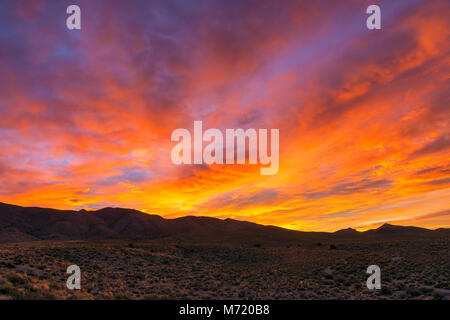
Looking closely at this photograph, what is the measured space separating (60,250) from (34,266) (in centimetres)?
1168

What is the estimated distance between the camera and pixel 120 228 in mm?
129750

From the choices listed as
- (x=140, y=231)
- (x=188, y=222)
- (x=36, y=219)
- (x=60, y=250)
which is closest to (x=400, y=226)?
(x=188, y=222)

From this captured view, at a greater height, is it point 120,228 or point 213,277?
point 213,277

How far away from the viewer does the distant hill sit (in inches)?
3890

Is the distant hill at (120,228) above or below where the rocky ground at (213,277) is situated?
below

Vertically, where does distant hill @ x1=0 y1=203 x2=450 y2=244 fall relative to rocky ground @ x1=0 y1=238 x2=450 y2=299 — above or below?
below

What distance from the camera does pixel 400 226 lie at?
122m

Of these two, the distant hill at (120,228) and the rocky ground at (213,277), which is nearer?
the rocky ground at (213,277)

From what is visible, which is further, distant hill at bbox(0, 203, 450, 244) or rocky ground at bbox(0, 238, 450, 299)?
distant hill at bbox(0, 203, 450, 244)

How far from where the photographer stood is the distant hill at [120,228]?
98812mm

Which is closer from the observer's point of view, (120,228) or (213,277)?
(213,277)
